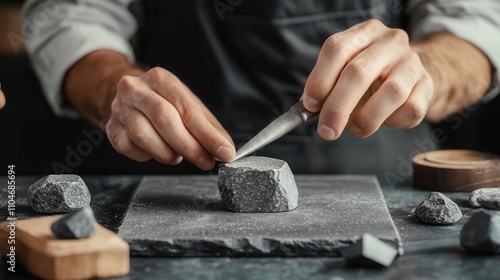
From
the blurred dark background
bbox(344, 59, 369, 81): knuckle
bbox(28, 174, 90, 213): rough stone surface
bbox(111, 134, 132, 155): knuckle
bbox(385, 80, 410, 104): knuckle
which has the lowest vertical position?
the blurred dark background

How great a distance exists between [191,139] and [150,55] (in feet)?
2.49

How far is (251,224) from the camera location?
1.22 metres

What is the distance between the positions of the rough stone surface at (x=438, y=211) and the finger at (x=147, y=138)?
456 millimetres

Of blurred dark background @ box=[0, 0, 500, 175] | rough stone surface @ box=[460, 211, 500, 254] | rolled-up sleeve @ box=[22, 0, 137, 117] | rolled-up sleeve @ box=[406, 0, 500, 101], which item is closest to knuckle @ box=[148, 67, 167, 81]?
rolled-up sleeve @ box=[22, 0, 137, 117]

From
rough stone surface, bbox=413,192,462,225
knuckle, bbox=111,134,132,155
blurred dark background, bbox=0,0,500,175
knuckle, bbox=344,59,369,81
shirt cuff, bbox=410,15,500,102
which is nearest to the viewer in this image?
rough stone surface, bbox=413,192,462,225

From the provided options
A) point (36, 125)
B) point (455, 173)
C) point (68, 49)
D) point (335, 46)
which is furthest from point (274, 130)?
point (36, 125)

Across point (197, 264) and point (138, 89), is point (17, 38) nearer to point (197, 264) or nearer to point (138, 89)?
point (138, 89)

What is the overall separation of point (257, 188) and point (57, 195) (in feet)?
1.13

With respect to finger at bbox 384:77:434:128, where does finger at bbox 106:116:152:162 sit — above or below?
below

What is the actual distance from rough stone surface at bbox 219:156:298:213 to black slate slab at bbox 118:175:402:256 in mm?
18

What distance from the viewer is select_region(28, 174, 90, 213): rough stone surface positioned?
52.7 inches

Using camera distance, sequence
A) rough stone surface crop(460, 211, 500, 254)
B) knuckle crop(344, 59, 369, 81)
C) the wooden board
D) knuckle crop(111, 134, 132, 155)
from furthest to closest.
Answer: knuckle crop(111, 134, 132, 155) < knuckle crop(344, 59, 369, 81) < rough stone surface crop(460, 211, 500, 254) < the wooden board

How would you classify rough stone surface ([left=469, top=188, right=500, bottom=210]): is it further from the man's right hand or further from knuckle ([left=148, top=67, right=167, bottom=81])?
knuckle ([left=148, top=67, right=167, bottom=81])

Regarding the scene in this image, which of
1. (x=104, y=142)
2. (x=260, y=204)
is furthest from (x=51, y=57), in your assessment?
(x=260, y=204)
